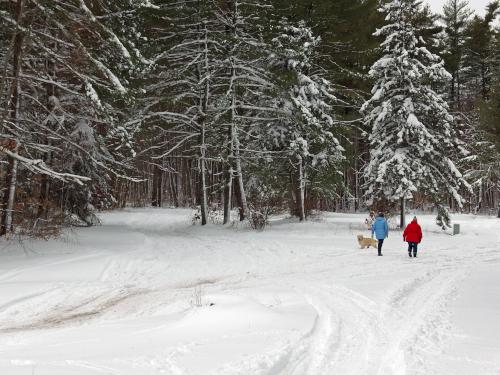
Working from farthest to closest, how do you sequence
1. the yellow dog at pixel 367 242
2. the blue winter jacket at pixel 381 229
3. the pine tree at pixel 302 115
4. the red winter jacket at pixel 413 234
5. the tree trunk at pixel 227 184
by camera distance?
the tree trunk at pixel 227 184 < the pine tree at pixel 302 115 < the yellow dog at pixel 367 242 < the blue winter jacket at pixel 381 229 < the red winter jacket at pixel 413 234

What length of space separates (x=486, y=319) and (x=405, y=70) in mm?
17773

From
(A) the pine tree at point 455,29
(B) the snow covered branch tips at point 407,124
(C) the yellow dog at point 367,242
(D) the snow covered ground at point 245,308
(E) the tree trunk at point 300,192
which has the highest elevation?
(A) the pine tree at point 455,29

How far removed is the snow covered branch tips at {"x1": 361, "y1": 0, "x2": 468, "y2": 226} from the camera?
904 inches

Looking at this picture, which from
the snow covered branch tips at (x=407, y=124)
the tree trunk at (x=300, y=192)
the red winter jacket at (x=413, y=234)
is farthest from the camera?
the tree trunk at (x=300, y=192)

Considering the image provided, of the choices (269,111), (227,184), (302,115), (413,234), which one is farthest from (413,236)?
(269,111)

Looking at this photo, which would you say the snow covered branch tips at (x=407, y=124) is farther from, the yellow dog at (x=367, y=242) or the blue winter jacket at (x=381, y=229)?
the blue winter jacket at (x=381, y=229)

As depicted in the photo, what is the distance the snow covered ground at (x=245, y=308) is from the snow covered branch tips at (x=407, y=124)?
5.35m

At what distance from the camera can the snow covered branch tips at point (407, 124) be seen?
A: 2297cm

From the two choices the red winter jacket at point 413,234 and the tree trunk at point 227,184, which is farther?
the tree trunk at point 227,184

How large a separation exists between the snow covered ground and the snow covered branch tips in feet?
17.6

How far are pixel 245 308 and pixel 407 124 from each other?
17346 millimetres

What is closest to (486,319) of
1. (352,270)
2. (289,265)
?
(352,270)

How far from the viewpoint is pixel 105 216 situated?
29.9 meters

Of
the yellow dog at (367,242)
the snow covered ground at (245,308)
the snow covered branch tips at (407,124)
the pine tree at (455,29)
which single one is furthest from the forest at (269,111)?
the pine tree at (455,29)
